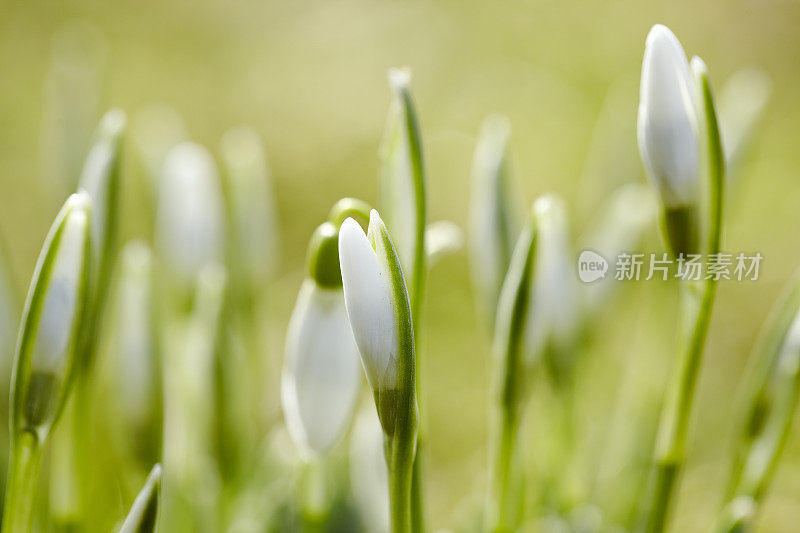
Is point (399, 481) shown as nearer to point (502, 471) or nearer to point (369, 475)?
point (502, 471)

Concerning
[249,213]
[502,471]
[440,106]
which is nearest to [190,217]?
[249,213]

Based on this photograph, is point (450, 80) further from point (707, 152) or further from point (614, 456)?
point (707, 152)

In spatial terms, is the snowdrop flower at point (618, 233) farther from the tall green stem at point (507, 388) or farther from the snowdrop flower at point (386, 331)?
the snowdrop flower at point (386, 331)

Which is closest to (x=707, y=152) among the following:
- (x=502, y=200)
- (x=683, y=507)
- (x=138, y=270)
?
(x=502, y=200)

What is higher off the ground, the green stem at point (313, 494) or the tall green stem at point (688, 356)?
the tall green stem at point (688, 356)

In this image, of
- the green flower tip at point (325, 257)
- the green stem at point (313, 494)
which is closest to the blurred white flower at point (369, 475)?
the green stem at point (313, 494)

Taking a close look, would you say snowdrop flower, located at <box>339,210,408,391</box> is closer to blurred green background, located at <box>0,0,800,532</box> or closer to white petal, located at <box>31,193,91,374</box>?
white petal, located at <box>31,193,91,374</box>

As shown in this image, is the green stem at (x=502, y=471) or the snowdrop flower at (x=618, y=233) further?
the snowdrop flower at (x=618, y=233)

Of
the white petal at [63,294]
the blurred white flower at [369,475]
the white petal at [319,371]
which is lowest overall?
the blurred white flower at [369,475]
